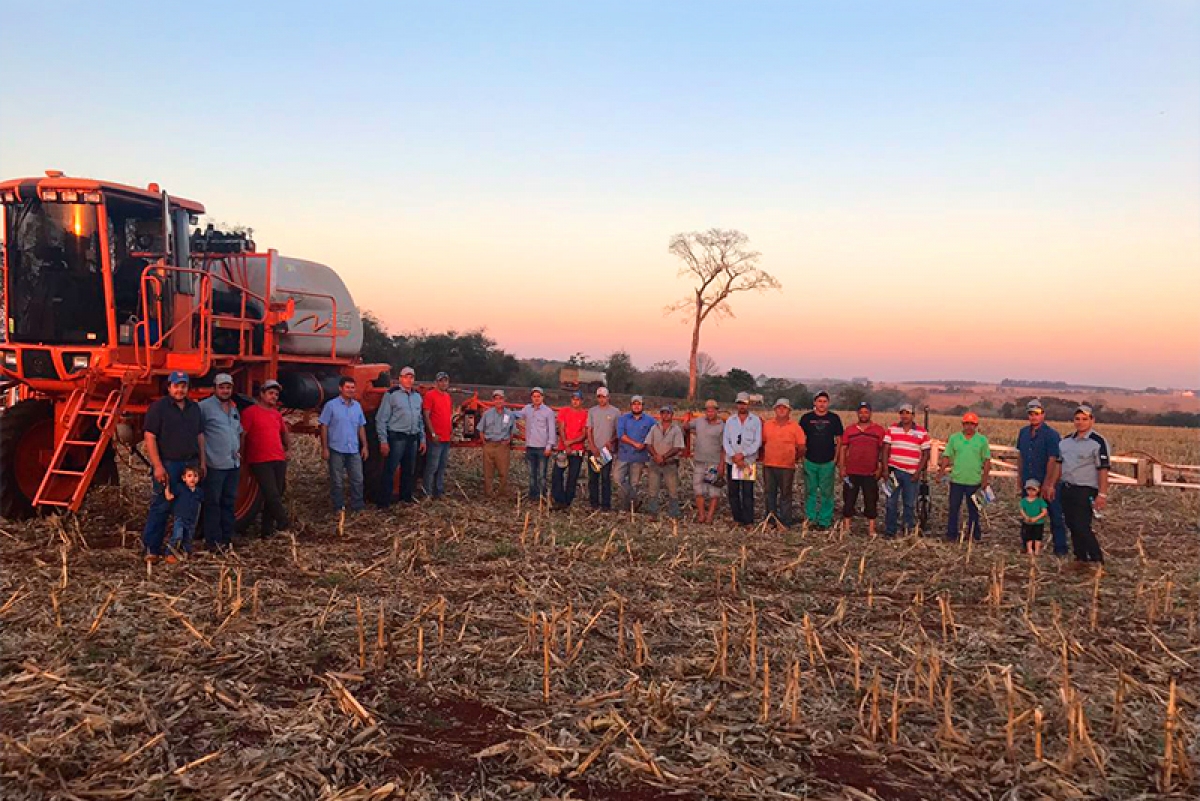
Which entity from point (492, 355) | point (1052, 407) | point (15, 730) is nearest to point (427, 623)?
point (15, 730)

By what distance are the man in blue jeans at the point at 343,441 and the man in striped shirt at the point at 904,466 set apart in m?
6.43

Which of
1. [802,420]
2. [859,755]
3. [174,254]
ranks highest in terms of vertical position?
[174,254]

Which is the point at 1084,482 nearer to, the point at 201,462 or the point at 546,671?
the point at 546,671

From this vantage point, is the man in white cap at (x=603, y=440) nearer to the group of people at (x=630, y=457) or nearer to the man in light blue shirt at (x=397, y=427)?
the group of people at (x=630, y=457)

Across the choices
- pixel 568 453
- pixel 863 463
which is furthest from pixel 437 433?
pixel 863 463

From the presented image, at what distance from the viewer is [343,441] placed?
10.6m

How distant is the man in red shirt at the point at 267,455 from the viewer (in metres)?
9.23

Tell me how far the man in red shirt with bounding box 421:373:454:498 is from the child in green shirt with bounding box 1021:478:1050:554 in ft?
23.1

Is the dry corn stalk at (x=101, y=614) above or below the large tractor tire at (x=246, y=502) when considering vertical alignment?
below

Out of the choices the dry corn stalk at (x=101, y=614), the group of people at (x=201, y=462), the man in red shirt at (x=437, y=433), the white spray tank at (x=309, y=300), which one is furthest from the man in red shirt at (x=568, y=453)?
the dry corn stalk at (x=101, y=614)

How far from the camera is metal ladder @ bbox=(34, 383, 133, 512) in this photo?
8.30m

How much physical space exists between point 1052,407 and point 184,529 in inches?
1987

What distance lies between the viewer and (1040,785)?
4.18 metres

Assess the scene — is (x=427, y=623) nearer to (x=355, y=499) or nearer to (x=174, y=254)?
(x=355, y=499)
